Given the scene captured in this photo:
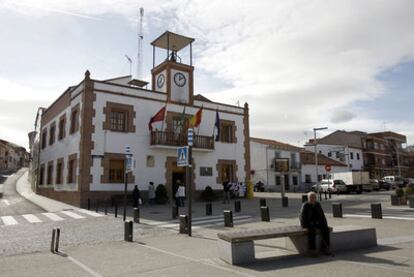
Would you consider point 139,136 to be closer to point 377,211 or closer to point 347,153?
point 377,211

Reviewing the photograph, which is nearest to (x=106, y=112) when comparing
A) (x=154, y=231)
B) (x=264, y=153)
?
(x=154, y=231)

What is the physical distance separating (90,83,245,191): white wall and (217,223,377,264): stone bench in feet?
53.3

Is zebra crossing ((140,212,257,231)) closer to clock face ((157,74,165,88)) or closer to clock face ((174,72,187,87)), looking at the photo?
clock face ((174,72,187,87))

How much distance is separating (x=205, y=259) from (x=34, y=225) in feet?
31.1

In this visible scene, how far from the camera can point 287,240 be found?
788 cm

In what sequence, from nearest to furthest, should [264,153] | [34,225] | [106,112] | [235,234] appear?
[235,234]
[34,225]
[106,112]
[264,153]

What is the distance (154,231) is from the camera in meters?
12.0

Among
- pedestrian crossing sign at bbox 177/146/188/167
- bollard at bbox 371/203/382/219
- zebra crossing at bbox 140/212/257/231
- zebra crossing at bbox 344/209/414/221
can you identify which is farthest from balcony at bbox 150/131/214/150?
bollard at bbox 371/203/382/219

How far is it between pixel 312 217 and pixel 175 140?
1769cm

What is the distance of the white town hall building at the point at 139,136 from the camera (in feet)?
72.3

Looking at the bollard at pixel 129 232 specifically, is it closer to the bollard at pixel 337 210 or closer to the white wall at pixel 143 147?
the bollard at pixel 337 210

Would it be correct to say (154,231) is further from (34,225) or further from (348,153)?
(348,153)

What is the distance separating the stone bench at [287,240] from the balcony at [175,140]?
662 inches

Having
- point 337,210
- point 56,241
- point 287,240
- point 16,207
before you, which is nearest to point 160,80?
point 16,207
